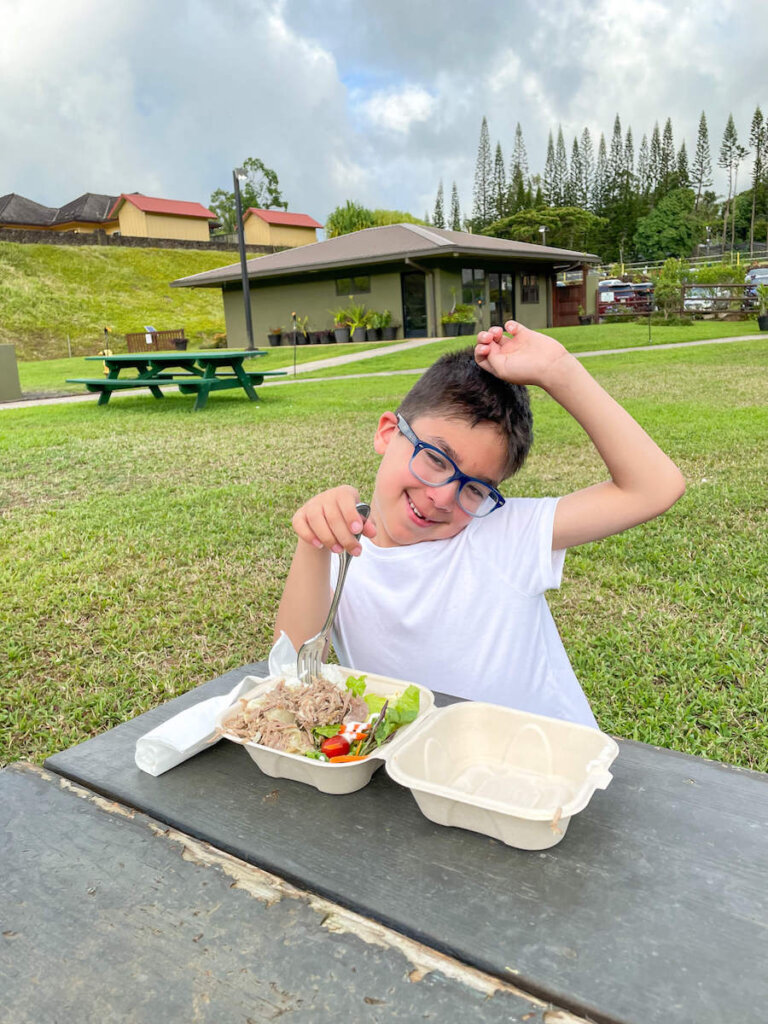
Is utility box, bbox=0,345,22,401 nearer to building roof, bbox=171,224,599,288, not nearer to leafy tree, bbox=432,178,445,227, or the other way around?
building roof, bbox=171,224,599,288

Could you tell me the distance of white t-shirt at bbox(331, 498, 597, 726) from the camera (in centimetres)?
143

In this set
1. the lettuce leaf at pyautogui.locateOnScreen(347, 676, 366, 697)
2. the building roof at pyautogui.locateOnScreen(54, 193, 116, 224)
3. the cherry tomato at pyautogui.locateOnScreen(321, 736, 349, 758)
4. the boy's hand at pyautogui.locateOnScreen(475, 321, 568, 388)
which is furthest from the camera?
the building roof at pyautogui.locateOnScreen(54, 193, 116, 224)

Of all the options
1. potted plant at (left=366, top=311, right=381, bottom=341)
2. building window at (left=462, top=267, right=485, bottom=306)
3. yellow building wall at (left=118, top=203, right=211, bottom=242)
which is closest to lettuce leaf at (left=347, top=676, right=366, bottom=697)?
potted plant at (left=366, top=311, right=381, bottom=341)

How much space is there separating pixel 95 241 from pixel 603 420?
1557 inches

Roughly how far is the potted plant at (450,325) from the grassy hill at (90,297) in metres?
8.73

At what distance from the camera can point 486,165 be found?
6994 centimetres

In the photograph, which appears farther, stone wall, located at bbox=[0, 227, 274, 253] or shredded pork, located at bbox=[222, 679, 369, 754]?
stone wall, located at bbox=[0, 227, 274, 253]

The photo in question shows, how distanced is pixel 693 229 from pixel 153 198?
40.3m

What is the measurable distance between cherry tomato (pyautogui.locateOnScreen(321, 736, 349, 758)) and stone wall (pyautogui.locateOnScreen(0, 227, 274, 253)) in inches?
1491

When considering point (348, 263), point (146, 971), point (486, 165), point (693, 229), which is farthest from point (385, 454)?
point (486, 165)

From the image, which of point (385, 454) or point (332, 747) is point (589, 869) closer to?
point (332, 747)

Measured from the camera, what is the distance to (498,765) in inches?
41.1

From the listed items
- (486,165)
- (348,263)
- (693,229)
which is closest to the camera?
(348,263)

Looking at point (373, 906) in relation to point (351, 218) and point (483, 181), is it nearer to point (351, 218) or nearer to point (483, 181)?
point (351, 218)
